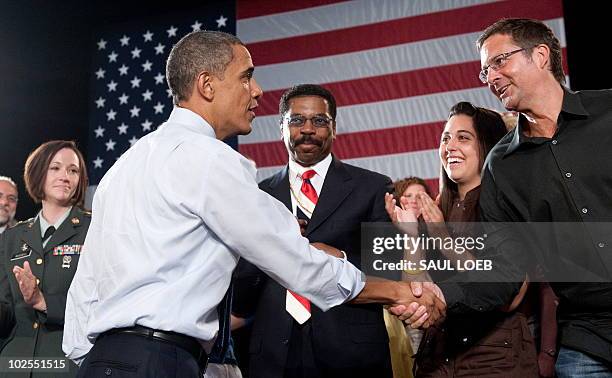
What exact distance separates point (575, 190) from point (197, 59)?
3.70 feet

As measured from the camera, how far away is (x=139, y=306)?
5.02 feet

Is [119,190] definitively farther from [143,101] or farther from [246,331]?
[143,101]

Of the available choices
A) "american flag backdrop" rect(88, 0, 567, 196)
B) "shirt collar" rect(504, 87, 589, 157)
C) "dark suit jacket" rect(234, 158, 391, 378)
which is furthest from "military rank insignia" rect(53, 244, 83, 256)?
"american flag backdrop" rect(88, 0, 567, 196)

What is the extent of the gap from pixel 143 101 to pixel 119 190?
387cm

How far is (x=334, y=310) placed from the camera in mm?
2305

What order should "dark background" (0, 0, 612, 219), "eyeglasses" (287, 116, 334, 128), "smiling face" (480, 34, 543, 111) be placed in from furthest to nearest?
1. "dark background" (0, 0, 612, 219)
2. "eyeglasses" (287, 116, 334, 128)
3. "smiling face" (480, 34, 543, 111)

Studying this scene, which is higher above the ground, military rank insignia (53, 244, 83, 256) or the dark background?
the dark background

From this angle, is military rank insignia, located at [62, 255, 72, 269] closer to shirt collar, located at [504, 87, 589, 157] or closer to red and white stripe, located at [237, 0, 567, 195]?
shirt collar, located at [504, 87, 589, 157]

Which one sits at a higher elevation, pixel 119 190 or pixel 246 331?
pixel 119 190

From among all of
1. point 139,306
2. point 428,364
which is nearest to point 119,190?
point 139,306

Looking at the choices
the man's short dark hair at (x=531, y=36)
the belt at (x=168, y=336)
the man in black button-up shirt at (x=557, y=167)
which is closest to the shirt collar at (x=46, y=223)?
the belt at (x=168, y=336)

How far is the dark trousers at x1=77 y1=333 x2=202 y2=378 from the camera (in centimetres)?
149

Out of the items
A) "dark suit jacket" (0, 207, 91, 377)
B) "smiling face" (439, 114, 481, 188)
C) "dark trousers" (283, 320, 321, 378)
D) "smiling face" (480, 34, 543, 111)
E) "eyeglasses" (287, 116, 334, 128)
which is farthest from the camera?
"eyeglasses" (287, 116, 334, 128)

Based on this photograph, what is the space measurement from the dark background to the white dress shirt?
12.4 feet
